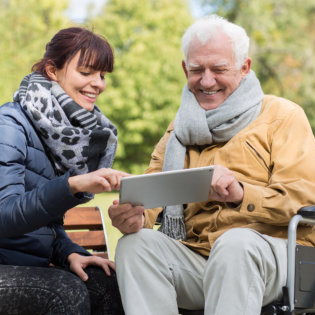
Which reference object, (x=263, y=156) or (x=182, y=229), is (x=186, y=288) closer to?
(x=182, y=229)

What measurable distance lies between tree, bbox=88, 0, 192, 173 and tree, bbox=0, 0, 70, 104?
5.18 feet

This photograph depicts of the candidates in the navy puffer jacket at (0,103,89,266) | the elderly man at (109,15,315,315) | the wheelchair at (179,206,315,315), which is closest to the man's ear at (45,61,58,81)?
the navy puffer jacket at (0,103,89,266)

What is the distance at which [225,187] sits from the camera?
2900 mm

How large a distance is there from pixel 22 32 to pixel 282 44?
31.2ft

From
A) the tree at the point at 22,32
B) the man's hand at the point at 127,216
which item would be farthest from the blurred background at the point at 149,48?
the man's hand at the point at 127,216

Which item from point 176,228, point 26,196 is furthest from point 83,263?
point 26,196

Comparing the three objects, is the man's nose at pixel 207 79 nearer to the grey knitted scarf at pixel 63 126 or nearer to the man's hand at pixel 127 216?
the grey knitted scarf at pixel 63 126

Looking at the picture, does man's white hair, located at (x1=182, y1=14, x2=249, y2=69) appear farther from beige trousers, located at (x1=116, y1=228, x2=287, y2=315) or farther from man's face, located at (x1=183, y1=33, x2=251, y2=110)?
beige trousers, located at (x1=116, y1=228, x2=287, y2=315)

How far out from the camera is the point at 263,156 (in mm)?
3191

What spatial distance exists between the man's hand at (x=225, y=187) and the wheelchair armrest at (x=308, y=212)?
0.89 feet

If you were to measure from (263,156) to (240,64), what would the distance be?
0.56 metres

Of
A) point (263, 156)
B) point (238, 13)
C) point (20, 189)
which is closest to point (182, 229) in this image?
point (263, 156)

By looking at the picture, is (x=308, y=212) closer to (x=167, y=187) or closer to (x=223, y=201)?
(x=223, y=201)

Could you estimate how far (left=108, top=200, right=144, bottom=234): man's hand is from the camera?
2984 millimetres
